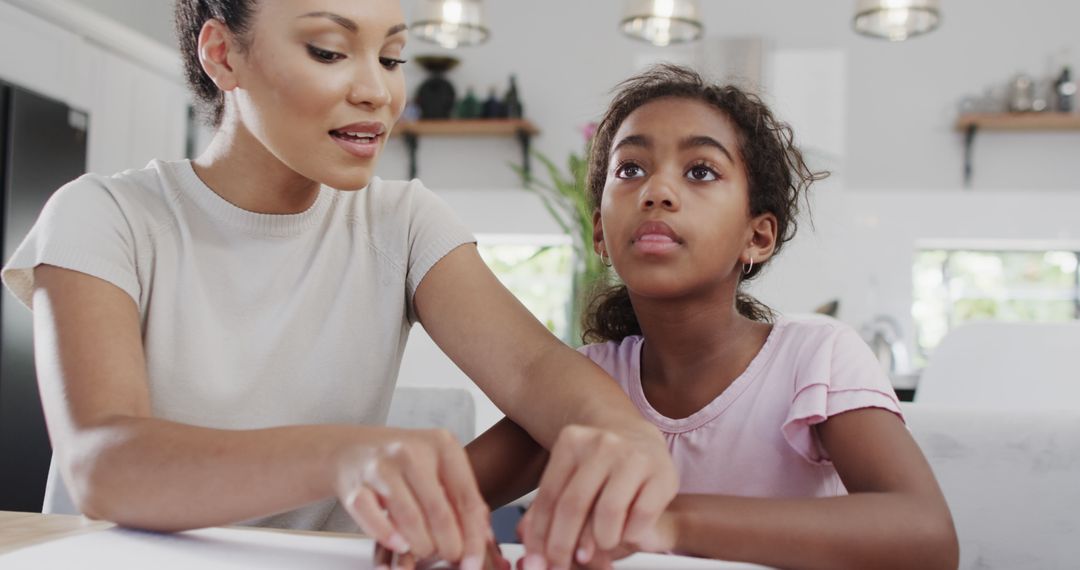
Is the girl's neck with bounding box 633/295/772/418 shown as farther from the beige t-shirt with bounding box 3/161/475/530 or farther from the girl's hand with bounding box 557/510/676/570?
the girl's hand with bounding box 557/510/676/570

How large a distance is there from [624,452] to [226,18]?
63 cm

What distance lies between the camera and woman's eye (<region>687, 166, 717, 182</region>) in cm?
103

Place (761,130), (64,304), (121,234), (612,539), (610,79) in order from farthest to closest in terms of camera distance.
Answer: (610,79) < (761,130) < (121,234) < (64,304) < (612,539)

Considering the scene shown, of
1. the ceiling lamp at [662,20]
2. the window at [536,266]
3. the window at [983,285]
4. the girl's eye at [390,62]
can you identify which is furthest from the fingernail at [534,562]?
the window at [983,285]

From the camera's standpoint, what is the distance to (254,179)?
1048mm

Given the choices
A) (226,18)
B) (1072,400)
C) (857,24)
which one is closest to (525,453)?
(226,18)

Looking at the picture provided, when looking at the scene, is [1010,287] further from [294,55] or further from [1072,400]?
[294,55]

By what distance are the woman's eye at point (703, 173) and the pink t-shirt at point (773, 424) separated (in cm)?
17

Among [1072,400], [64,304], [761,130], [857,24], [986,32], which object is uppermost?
[986,32]

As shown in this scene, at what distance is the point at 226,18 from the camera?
3.25 feet

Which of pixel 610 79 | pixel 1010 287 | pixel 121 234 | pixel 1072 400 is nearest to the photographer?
pixel 121 234

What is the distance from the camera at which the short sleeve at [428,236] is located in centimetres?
103

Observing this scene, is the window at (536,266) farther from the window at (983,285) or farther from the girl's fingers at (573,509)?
the girl's fingers at (573,509)

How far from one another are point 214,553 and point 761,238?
2.31 ft
